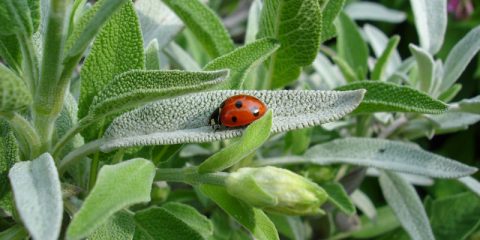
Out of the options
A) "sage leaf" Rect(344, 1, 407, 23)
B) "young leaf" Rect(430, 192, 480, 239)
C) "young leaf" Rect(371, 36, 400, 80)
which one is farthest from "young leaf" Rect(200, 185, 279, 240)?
"sage leaf" Rect(344, 1, 407, 23)

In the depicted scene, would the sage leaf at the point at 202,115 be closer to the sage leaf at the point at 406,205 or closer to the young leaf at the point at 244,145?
the young leaf at the point at 244,145

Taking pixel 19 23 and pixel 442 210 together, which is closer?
pixel 19 23

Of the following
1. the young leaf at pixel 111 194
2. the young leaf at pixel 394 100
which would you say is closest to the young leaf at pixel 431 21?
the young leaf at pixel 394 100

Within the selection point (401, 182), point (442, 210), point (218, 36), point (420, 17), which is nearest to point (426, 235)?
point (401, 182)

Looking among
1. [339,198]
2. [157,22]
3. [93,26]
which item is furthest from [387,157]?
[93,26]

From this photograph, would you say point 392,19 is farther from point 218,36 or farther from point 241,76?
point 241,76

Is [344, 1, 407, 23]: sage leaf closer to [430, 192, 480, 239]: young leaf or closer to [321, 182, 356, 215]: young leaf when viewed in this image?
[430, 192, 480, 239]: young leaf
